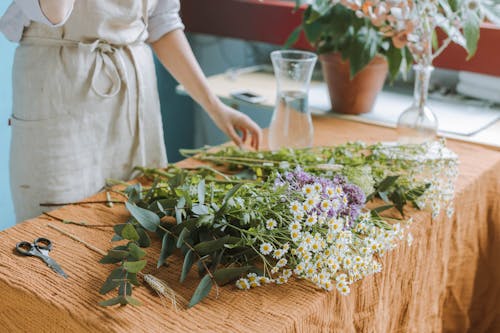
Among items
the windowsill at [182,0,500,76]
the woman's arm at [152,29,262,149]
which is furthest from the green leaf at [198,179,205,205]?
the windowsill at [182,0,500,76]

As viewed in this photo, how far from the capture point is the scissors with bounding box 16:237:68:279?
96 cm

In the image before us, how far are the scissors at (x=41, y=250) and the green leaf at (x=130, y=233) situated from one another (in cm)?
11

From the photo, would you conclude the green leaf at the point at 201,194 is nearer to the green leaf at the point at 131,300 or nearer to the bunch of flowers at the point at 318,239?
the bunch of flowers at the point at 318,239

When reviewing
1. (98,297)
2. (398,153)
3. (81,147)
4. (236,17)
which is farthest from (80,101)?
(236,17)

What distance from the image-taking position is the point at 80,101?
140 cm

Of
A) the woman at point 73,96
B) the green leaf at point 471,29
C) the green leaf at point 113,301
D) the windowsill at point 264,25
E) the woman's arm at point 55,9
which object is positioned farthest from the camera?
the windowsill at point 264,25

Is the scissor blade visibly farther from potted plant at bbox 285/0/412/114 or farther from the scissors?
potted plant at bbox 285/0/412/114

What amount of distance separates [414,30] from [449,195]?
0.42 m

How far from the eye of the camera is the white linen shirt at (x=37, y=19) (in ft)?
3.74

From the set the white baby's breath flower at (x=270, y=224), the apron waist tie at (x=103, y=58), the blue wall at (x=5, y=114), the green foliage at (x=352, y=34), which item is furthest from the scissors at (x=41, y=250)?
the blue wall at (x=5, y=114)

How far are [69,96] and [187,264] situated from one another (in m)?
0.64

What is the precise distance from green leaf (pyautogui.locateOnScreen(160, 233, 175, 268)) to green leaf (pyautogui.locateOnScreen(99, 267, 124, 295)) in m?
0.07

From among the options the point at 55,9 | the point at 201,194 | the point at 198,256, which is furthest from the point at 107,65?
the point at 198,256

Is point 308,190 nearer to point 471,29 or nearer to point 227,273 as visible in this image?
point 227,273
